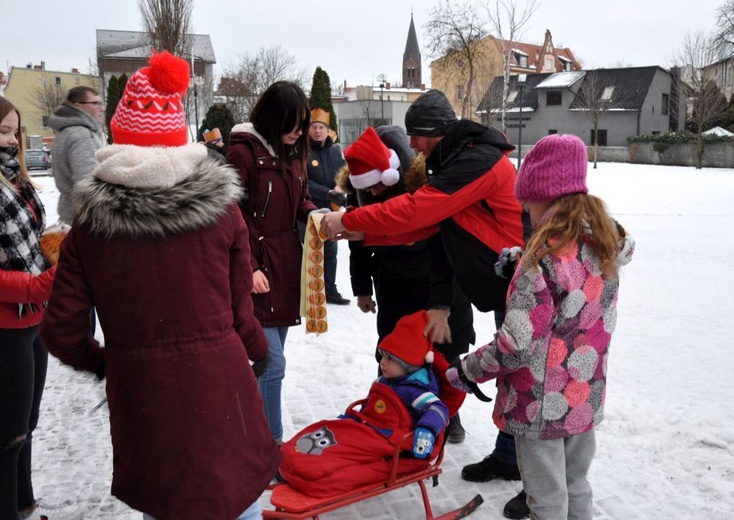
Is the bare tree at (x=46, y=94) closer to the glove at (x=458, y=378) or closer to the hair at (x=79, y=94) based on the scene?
the hair at (x=79, y=94)

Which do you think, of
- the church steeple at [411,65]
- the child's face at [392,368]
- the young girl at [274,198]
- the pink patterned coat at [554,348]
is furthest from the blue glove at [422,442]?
the church steeple at [411,65]

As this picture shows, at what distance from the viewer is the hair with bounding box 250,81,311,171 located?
3340 mm

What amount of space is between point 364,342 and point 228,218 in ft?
13.8

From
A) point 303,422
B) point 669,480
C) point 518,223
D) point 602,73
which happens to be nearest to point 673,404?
point 669,480

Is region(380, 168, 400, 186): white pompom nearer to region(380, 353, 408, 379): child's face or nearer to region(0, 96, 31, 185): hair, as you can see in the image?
region(380, 353, 408, 379): child's face

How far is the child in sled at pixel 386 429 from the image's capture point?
2990mm

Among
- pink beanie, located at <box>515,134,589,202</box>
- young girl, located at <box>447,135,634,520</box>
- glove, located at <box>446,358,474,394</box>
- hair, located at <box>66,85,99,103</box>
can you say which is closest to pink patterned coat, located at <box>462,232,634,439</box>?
young girl, located at <box>447,135,634,520</box>

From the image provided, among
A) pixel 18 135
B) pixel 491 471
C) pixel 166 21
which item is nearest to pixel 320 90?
pixel 166 21

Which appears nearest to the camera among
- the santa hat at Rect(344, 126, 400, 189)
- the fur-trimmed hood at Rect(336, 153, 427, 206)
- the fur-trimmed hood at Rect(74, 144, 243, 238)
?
the fur-trimmed hood at Rect(74, 144, 243, 238)

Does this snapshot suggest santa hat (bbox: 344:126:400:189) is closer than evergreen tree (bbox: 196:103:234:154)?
Yes

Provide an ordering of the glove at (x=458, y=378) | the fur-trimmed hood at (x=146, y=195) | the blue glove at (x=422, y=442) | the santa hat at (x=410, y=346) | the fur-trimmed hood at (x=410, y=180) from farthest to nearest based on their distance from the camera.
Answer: the fur-trimmed hood at (x=410, y=180), the santa hat at (x=410, y=346), the blue glove at (x=422, y=442), the glove at (x=458, y=378), the fur-trimmed hood at (x=146, y=195)

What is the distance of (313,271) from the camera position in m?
3.52

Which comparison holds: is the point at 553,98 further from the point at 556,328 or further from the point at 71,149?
the point at 556,328

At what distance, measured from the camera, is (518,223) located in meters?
3.24
